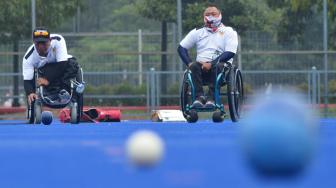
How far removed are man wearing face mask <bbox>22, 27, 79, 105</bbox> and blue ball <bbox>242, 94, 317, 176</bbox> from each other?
9930 mm

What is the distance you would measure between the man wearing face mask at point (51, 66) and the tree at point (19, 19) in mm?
9319

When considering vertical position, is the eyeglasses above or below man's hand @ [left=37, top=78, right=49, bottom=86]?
above

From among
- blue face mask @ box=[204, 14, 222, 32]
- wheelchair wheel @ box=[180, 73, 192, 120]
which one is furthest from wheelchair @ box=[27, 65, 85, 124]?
blue face mask @ box=[204, 14, 222, 32]

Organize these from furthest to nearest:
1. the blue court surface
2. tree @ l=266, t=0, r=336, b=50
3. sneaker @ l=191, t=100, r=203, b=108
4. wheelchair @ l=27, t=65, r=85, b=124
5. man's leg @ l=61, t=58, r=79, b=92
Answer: tree @ l=266, t=0, r=336, b=50 → man's leg @ l=61, t=58, r=79, b=92 → wheelchair @ l=27, t=65, r=85, b=124 → sneaker @ l=191, t=100, r=203, b=108 → the blue court surface

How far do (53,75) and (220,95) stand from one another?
217cm

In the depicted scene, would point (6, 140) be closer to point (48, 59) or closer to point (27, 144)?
point (27, 144)

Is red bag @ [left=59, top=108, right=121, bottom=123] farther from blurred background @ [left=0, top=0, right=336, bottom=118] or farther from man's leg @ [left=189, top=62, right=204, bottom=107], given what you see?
blurred background @ [left=0, top=0, right=336, bottom=118]

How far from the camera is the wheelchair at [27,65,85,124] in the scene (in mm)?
14359

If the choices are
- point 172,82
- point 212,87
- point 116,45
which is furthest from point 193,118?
point 116,45

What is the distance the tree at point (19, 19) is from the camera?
987 inches

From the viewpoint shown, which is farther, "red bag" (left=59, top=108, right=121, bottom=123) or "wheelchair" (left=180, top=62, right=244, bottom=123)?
"red bag" (left=59, top=108, right=121, bottom=123)

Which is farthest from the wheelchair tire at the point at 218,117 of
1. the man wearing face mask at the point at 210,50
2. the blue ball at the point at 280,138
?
the blue ball at the point at 280,138

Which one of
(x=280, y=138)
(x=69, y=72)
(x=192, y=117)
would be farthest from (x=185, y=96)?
(x=280, y=138)

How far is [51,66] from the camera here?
47.5 ft
